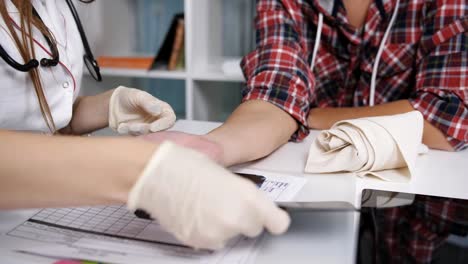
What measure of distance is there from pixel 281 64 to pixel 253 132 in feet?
0.80

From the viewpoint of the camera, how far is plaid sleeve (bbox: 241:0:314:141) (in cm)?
89

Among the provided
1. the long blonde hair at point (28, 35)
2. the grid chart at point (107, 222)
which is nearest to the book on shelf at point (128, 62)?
the long blonde hair at point (28, 35)

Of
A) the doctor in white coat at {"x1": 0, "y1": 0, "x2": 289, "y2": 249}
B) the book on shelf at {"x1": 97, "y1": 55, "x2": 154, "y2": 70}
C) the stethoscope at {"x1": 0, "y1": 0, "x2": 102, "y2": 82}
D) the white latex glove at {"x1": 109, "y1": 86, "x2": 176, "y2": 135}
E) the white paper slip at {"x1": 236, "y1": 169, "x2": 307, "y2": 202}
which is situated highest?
the stethoscope at {"x1": 0, "y1": 0, "x2": 102, "y2": 82}

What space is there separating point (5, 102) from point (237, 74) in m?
0.98

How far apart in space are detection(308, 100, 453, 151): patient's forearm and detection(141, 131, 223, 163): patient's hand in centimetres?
36

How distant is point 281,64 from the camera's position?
94cm

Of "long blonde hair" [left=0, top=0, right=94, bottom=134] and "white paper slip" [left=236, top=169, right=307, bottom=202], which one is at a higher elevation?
"long blonde hair" [left=0, top=0, right=94, bottom=134]

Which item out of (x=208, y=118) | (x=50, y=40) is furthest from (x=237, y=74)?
(x=50, y=40)

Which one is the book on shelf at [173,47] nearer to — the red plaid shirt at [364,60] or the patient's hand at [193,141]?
the red plaid shirt at [364,60]

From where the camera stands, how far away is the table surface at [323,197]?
1.45 feet

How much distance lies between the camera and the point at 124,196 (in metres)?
0.39

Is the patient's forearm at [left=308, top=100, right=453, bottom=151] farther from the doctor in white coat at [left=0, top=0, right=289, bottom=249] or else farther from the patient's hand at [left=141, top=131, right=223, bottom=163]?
the doctor in white coat at [left=0, top=0, right=289, bottom=249]

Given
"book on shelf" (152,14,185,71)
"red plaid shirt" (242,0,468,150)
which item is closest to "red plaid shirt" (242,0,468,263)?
"red plaid shirt" (242,0,468,150)

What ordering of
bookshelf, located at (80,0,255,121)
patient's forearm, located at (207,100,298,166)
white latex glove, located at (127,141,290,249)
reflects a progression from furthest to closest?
bookshelf, located at (80,0,255,121), patient's forearm, located at (207,100,298,166), white latex glove, located at (127,141,290,249)
